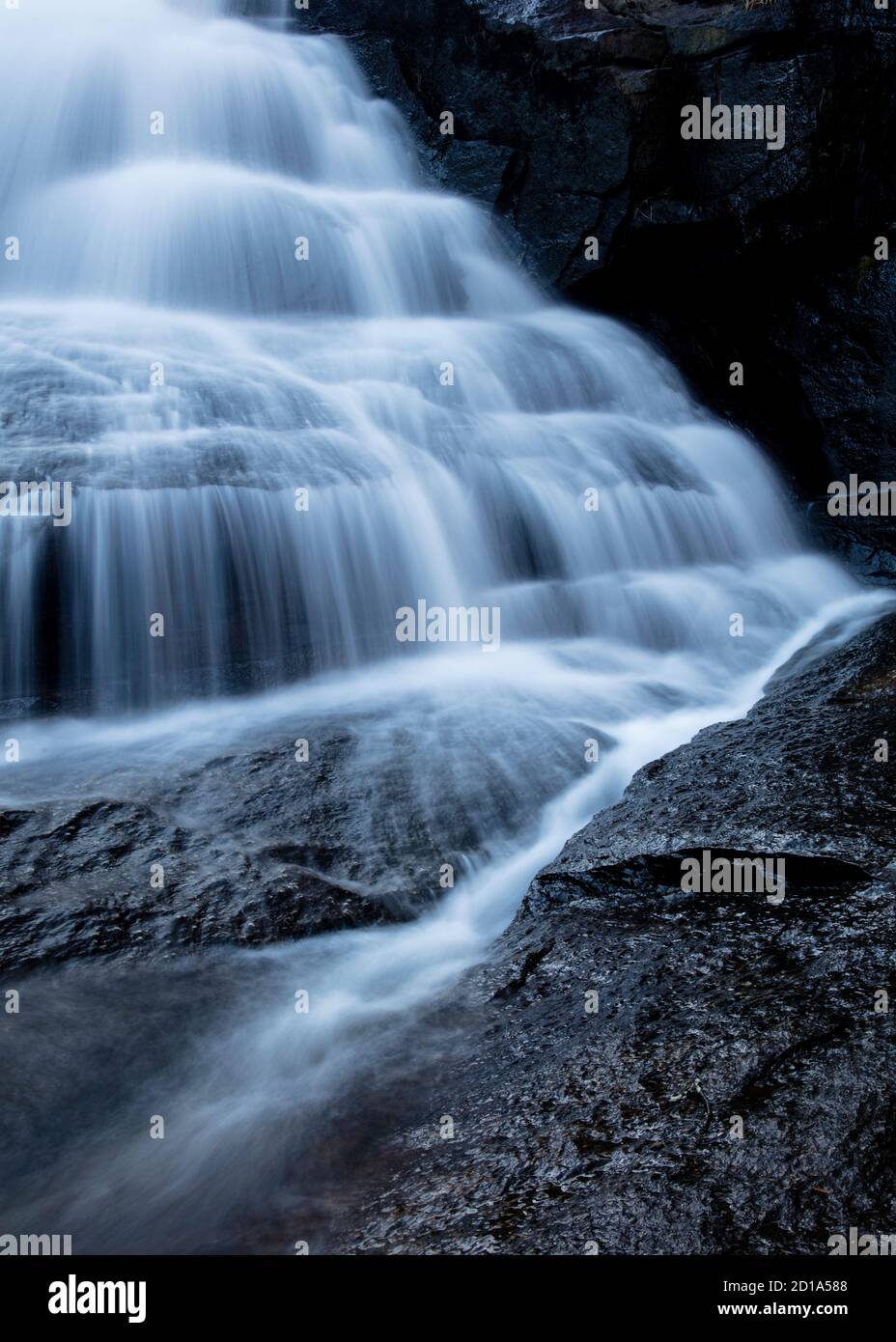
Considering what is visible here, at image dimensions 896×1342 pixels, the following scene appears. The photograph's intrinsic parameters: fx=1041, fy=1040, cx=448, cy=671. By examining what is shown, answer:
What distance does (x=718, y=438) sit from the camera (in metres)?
11.4

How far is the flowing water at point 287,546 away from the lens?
3.53 meters

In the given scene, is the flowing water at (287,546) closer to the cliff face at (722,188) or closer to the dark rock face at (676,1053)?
the dark rock face at (676,1053)

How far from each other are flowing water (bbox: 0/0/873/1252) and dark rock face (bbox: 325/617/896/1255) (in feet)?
1.36

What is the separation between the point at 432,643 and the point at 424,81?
29.6 ft

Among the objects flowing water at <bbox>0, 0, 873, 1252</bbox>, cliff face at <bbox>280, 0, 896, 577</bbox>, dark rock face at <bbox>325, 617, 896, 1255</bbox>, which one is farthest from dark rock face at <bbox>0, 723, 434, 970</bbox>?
cliff face at <bbox>280, 0, 896, 577</bbox>

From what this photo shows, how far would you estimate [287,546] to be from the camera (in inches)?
290

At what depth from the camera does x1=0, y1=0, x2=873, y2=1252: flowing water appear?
139 inches

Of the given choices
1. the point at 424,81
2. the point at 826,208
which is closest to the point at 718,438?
the point at 826,208

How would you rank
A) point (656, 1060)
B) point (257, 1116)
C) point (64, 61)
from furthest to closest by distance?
point (64, 61), point (257, 1116), point (656, 1060)

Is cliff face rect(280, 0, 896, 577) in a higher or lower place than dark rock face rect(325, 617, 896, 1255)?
higher

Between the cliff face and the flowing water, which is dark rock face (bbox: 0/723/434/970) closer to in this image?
the flowing water

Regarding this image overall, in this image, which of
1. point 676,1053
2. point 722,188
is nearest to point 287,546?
point 676,1053

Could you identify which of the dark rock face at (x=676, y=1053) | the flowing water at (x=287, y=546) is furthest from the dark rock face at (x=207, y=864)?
the dark rock face at (x=676, y=1053)

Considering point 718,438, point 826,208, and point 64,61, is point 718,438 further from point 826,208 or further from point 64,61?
point 64,61
